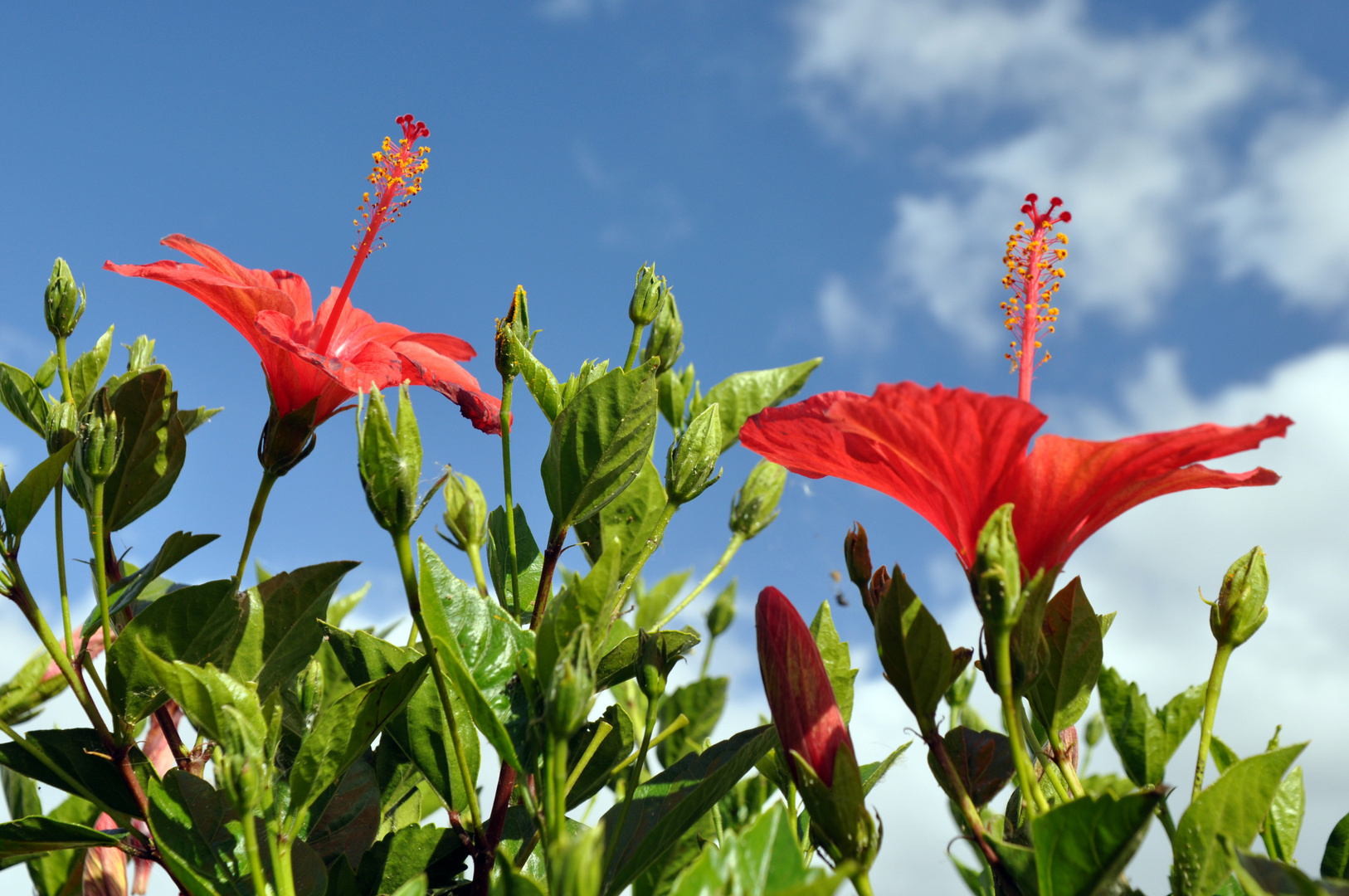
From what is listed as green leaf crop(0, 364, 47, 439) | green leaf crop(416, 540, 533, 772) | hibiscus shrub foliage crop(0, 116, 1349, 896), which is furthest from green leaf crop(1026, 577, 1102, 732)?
green leaf crop(0, 364, 47, 439)

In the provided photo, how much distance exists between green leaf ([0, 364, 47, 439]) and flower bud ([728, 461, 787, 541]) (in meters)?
1.43

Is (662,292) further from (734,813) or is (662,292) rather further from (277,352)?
(734,813)

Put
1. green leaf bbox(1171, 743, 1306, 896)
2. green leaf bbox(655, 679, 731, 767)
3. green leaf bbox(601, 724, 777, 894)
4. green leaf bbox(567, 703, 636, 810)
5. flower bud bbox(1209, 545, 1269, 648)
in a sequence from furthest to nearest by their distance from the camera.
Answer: green leaf bbox(655, 679, 731, 767), green leaf bbox(567, 703, 636, 810), flower bud bbox(1209, 545, 1269, 648), green leaf bbox(601, 724, 777, 894), green leaf bbox(1171, 743, 1306, 896)

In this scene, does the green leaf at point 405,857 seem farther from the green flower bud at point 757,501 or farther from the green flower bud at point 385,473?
the green flower bud at point 757,501

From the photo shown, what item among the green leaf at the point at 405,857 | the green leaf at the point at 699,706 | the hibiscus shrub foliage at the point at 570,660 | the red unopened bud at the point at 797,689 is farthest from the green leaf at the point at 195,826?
the green leaf at the point at 699,706

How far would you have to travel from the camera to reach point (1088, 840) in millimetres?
1021

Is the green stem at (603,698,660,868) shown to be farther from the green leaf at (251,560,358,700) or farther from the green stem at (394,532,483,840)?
the green leaf at (251,560,358,700)

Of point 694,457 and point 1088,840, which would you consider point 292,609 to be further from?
point 1088,840

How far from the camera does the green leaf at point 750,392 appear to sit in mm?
2090

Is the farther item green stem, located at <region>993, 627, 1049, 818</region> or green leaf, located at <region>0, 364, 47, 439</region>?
green leaf, located at <region>0, 364, 47, 439</region>

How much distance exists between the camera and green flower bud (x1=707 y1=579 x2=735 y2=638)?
349 centimetres

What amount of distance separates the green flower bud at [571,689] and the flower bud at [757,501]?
1.06 metres

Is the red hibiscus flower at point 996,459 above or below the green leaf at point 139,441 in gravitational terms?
below

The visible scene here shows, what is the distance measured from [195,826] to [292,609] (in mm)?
350
